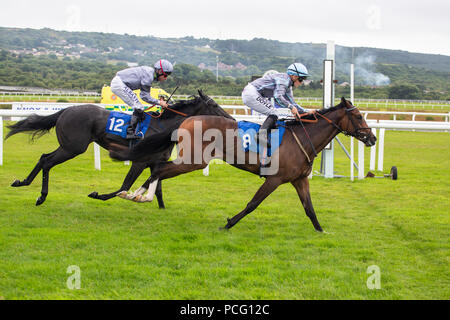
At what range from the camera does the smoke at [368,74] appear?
7462cm

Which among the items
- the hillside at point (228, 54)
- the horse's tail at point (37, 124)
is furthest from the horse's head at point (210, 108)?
the hillside at point (228, 54)

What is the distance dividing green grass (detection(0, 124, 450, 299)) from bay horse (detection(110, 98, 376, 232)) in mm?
450

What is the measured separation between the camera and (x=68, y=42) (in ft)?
525

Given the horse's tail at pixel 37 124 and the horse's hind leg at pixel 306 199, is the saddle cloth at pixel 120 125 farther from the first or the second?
the horse's hind leg at pixel 306 199

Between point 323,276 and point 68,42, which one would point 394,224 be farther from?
point 68,42

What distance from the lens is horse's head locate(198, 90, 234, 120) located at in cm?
671

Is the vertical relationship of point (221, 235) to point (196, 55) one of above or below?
below

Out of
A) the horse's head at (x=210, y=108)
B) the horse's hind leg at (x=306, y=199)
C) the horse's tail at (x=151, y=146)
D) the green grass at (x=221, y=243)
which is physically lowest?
the green grass at (x=221, y=243)

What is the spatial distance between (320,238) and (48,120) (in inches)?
153

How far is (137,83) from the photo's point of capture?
695 cm

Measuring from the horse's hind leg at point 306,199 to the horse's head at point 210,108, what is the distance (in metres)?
1.31

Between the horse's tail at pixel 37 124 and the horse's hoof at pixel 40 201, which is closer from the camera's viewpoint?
the horse's hoof at pixel 40 201
